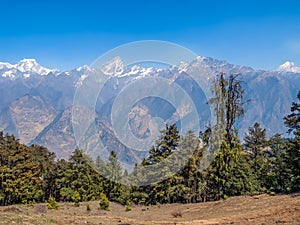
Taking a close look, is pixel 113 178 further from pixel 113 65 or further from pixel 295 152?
pixel 113 65

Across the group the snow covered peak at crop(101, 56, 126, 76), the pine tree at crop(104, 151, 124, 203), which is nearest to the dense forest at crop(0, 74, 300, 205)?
the pine tree at crop(104, 151, 124, 203)

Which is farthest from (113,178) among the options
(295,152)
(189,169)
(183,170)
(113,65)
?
(113,65)

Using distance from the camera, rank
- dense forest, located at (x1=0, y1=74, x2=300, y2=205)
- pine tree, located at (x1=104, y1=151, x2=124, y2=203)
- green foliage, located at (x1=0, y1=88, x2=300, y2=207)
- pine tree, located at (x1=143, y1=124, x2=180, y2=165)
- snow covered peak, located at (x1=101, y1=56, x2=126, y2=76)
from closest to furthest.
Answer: snow covered peak, located at (x1=101, y1=56, x2=126, y2=76) < green foliage, located at (x1=0, y1=88, x2=300, y2=207) < dense forest, located at (x1=0, y1=74, x2=300, y2=205) < pine tree, located at (x1=143, y1=124, x2=180, y2=165) < pine tree, located at (x1=104, y1=151, x2=124, y2=203)

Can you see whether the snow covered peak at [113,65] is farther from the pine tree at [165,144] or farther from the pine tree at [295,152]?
the pine tree at [165,144]

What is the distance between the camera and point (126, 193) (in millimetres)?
54469

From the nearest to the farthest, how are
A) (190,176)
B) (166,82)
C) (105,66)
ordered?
(105,66), (166,82), (190,176)

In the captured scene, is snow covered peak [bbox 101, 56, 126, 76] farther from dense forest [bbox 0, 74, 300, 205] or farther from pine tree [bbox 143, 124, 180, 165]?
pine tree [bbox 143, 124, 180, 165]

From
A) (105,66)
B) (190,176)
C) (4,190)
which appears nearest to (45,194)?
(4,190)

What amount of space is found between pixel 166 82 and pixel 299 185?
17.3 m

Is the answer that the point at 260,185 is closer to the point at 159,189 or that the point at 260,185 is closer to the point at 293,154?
the point at 293,154

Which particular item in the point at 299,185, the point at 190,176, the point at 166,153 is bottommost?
the point at 299,185

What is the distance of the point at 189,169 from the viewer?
46.6 m

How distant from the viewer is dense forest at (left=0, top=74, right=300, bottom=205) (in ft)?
132

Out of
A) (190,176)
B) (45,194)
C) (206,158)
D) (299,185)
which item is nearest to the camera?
(299,185)
